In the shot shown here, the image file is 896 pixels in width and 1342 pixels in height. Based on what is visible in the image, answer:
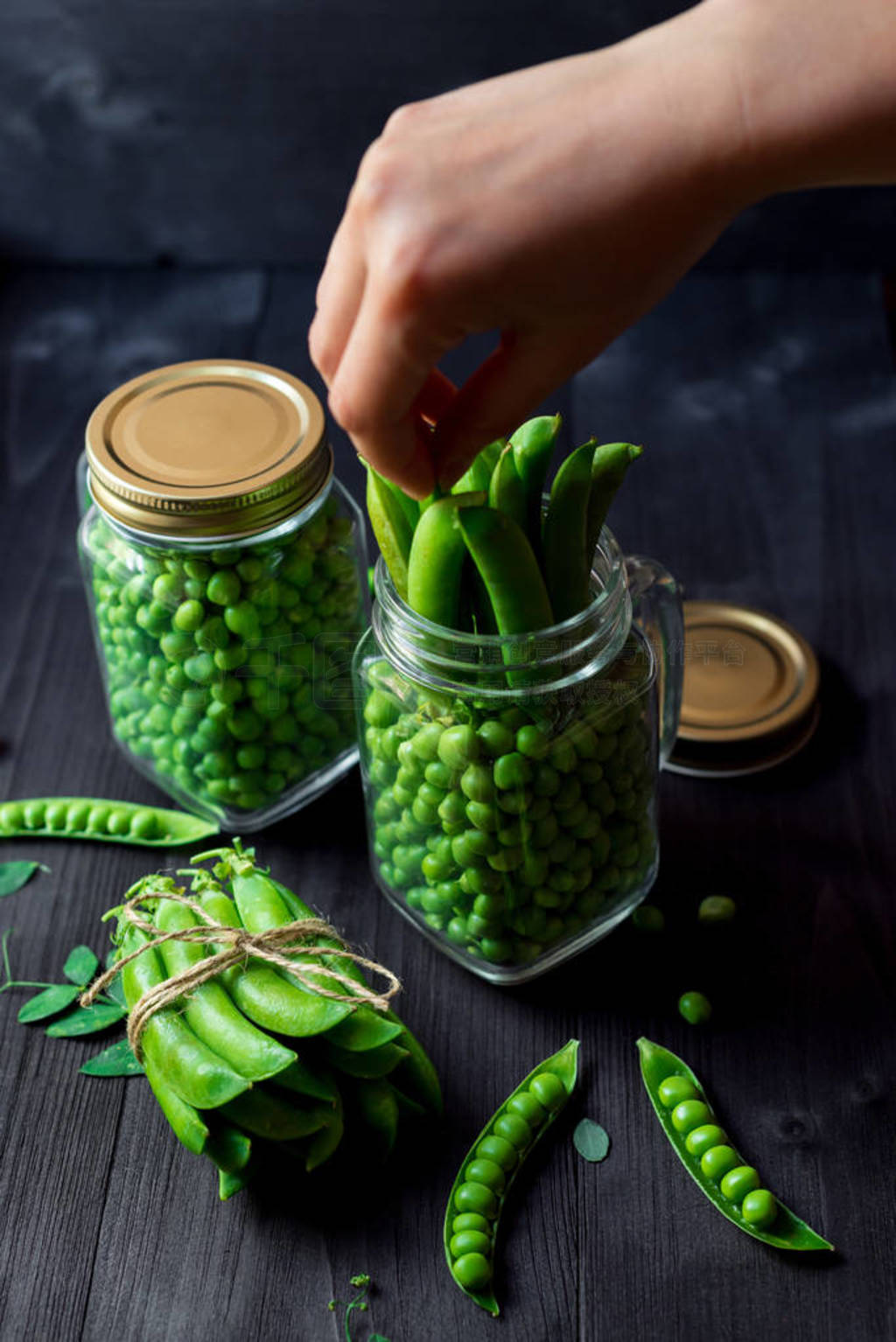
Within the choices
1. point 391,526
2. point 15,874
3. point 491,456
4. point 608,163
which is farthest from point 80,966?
point 608,163

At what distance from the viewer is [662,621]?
1415 millimetres

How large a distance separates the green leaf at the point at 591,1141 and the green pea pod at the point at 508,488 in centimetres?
60

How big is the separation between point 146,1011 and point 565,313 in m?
0.73

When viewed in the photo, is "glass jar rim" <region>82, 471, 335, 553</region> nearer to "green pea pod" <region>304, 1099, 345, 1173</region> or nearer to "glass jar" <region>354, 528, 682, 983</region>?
"glass jar" <region>354, 528, 682, 983</region>

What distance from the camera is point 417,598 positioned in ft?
3.92

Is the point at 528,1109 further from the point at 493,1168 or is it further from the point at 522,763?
the point at 522,763

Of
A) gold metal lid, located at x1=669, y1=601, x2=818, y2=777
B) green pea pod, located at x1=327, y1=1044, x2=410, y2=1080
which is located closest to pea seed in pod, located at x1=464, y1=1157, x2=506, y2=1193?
green pea pod, located at x1=327, y1=1044, x2=410, y2=1080

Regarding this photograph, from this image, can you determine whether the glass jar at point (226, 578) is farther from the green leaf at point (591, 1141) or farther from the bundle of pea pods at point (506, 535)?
the green leaf at point (591, 1141)

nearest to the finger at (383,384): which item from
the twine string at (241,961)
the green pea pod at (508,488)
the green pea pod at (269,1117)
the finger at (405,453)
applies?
the finger at (405,453)

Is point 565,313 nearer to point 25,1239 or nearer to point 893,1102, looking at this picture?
point 893,1102

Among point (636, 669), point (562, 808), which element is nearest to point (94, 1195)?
point (562, 808)

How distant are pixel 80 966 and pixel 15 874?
0.17 meters

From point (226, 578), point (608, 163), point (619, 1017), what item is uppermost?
point (608, 163)

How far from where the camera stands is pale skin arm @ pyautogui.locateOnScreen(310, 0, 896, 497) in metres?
0.85
